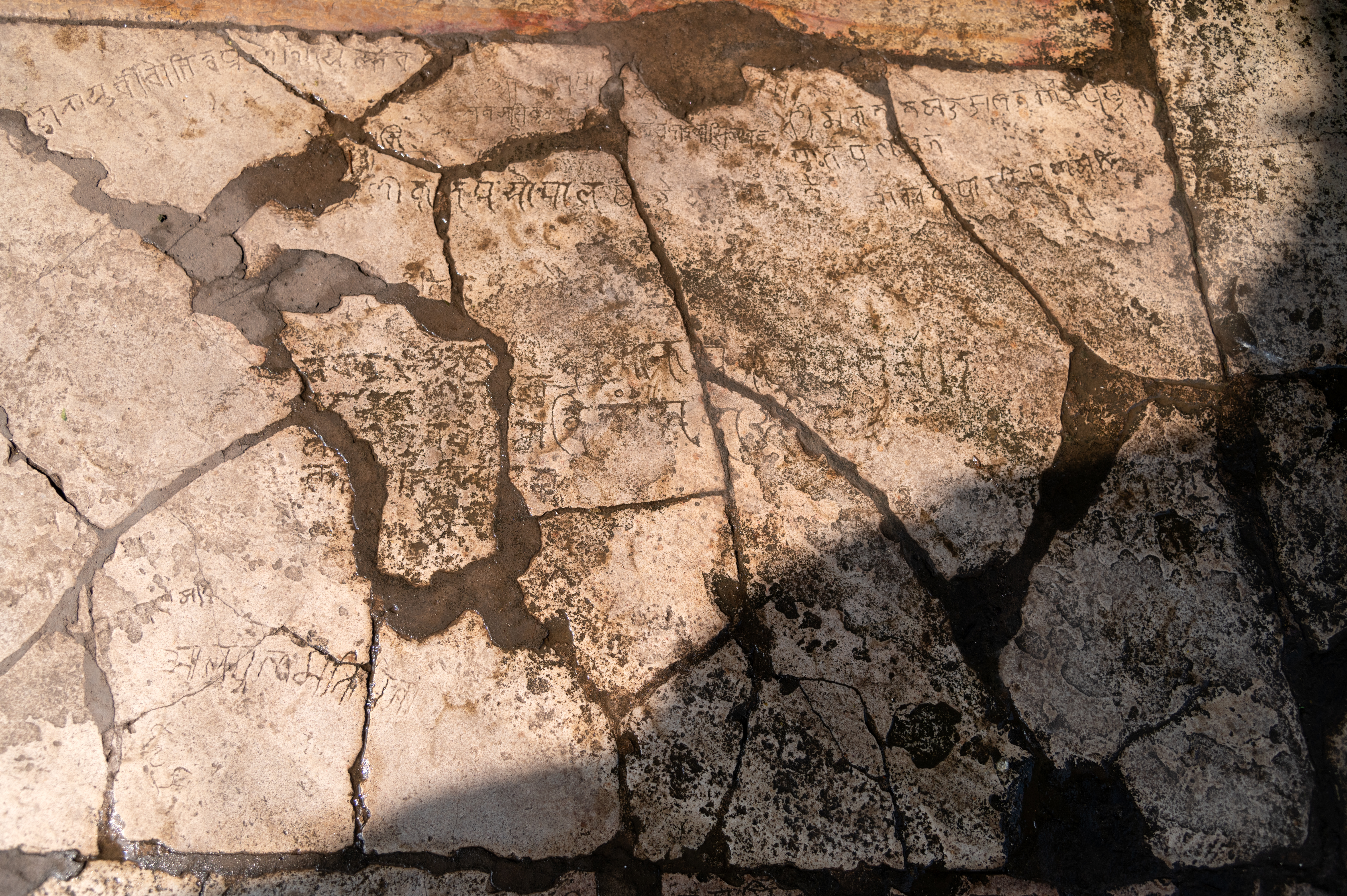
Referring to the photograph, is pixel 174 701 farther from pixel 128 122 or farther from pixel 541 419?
pixel 128 122

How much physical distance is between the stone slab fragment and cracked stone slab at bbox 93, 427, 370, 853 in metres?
1.15

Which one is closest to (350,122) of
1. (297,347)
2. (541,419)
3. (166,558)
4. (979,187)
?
(297,347)

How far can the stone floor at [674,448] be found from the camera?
156 cm

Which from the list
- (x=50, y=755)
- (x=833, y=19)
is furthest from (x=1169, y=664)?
(x=50, y=755)

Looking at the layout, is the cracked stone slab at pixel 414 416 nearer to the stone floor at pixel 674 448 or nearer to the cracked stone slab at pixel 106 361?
the stone floor at pixel 674 448

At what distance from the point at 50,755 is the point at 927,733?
1728mm

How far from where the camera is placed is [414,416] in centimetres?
176

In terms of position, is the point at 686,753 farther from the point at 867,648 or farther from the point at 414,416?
the point at 414,416

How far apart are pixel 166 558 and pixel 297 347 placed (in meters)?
0.52

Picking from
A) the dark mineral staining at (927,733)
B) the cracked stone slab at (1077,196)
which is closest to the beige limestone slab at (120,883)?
the dark mineral staining at (927,733)

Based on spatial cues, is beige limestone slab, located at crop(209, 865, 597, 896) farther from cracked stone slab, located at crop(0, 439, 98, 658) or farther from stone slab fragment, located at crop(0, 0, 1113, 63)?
stone slab fragment, located at crop(0, 0, 1113, 63)

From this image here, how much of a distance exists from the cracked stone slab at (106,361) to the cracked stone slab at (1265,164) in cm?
223

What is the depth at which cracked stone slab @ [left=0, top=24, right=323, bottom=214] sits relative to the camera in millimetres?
1893

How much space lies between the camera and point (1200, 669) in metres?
1.67
